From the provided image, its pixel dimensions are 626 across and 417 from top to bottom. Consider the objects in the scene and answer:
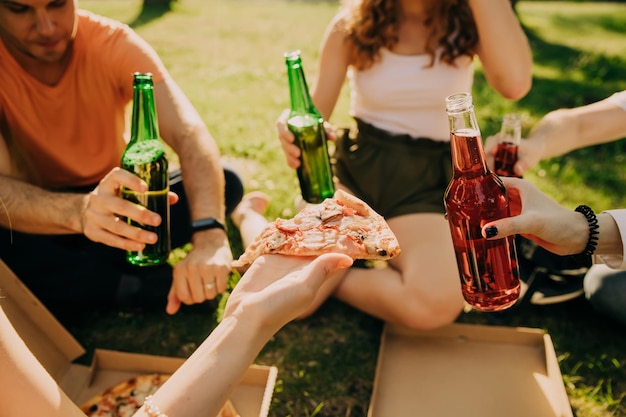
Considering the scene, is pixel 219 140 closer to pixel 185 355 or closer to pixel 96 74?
pixel 96 74

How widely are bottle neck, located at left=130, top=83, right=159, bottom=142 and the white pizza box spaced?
0.75 meters

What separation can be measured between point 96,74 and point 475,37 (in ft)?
6.31

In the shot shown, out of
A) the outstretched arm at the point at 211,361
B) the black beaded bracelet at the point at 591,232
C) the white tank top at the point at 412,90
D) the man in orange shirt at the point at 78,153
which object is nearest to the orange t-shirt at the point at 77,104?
the man in orange shirt at the point at 78,153

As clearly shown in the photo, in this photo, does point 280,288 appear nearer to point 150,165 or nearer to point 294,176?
point 150,165

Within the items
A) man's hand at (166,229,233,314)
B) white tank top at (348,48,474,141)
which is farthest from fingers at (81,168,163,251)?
white tank top at (348,48,474,141)

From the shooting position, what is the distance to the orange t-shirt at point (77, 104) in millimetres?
2811

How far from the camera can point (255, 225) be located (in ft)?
11.0

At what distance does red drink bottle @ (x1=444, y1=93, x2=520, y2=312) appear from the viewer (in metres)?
1.99

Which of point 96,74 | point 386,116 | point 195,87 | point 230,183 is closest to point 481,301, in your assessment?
point 386,116

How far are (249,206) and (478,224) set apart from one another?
5.93 feet

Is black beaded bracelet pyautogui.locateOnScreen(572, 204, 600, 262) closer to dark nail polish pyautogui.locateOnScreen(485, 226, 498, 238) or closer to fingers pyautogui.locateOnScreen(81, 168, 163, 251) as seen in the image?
dark nail polish pyautogui.locateOnScreen(485, 226, 498, 238)

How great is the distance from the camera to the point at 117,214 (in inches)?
87.4

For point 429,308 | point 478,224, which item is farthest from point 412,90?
point 478,224

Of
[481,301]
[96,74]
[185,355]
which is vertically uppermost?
[96,74]
